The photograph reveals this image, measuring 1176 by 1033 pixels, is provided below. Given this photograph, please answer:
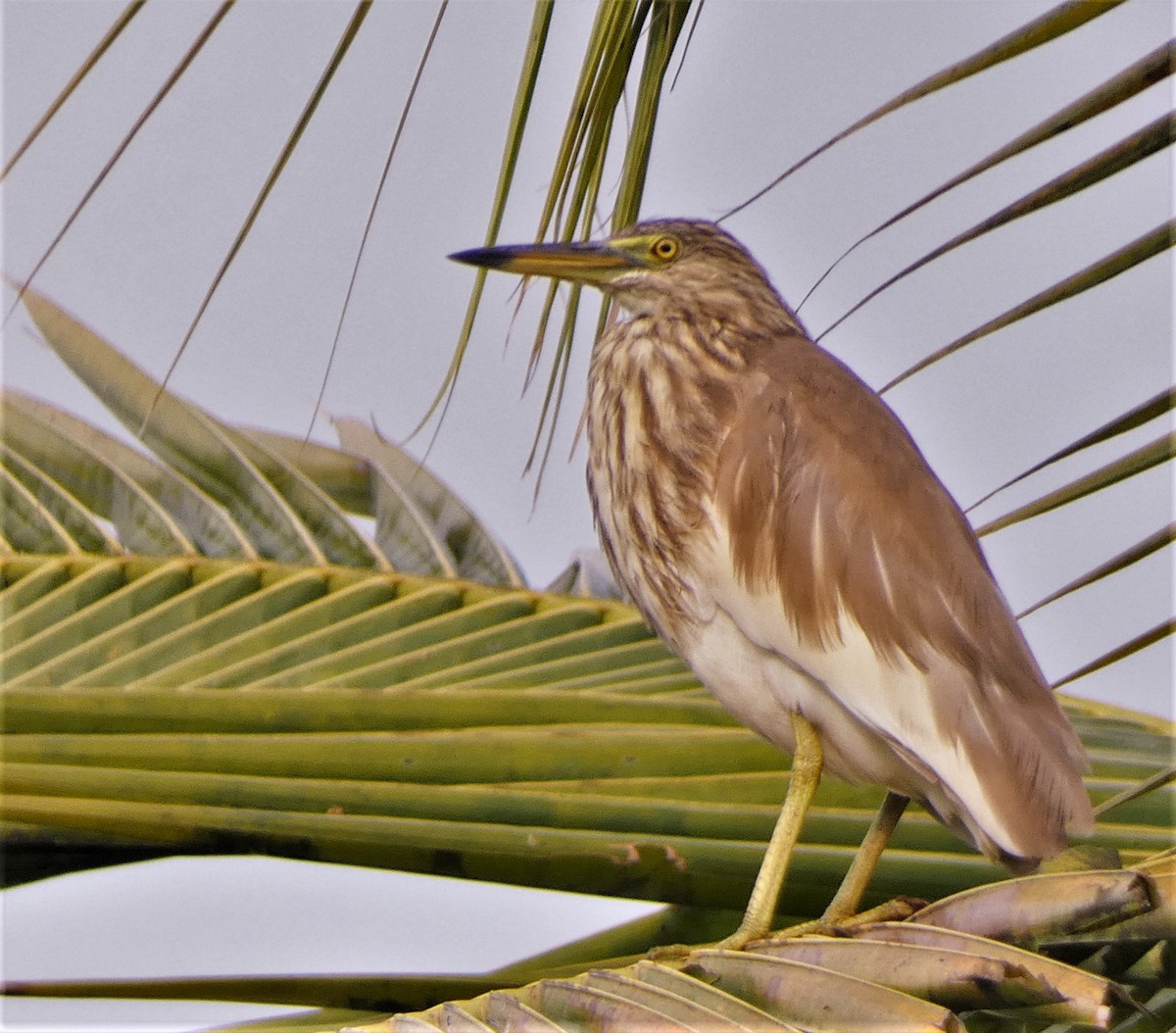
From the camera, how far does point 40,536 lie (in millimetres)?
2180

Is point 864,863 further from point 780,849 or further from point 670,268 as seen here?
point 670,268

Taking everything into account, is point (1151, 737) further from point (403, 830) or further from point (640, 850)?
point (403, 830)

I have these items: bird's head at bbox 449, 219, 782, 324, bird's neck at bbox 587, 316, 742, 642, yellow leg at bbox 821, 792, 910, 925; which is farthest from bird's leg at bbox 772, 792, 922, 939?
bird's head at bbox 449, 219, 782, 324

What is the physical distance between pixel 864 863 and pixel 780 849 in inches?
4.5

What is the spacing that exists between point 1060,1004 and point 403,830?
62 centimetres

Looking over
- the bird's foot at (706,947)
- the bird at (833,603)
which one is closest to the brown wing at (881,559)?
the bird at (833,603)

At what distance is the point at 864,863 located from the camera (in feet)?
4.61

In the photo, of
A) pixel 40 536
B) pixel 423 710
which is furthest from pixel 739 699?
pixel 40 536

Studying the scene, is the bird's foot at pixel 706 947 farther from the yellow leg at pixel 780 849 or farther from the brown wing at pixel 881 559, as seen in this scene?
the brown wing at pixel 881 559

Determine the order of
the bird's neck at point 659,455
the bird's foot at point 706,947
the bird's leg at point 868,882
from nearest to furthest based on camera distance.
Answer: the bird's foot at point 706,947
the bird's leg at point 868,882
the bird's neck at point 659,455

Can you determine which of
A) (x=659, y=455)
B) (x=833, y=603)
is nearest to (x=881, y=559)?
(x=833, y=603)

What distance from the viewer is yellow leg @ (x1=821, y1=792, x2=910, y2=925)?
4.57 ft

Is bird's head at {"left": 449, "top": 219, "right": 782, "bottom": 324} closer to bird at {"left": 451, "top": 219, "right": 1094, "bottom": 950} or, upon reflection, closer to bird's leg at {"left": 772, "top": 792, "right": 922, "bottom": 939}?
bird at {"left": 451, "top": 219, "right": 1094, "bottom": 950}

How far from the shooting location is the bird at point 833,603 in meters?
1.30
